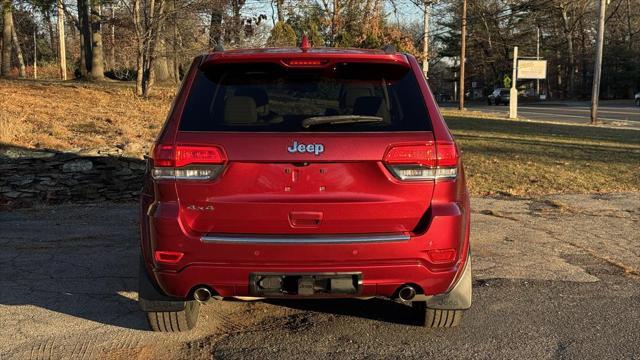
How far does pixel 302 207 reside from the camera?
11.0 feet

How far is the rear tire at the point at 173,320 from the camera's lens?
153 inches

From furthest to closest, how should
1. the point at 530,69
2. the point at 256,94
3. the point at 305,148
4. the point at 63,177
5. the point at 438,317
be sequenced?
the point at 530,69 < the point at 63,177 < the point at 438,317 < the point at 256,94 < the point at 305,148

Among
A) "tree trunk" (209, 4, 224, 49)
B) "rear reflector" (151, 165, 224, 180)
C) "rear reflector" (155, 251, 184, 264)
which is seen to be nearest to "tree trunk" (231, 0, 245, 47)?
"tree trunk" (209, 4, 224, 49)

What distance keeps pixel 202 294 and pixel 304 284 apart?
59 centimetres

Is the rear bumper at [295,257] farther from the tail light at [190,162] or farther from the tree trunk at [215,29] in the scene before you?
the tree trunk at [215,29]

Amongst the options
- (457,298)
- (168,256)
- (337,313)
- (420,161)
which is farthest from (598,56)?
(168,256)

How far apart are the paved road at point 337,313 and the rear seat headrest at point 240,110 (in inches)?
55.0

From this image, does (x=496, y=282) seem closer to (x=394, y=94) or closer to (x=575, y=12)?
(x=394, y=94)

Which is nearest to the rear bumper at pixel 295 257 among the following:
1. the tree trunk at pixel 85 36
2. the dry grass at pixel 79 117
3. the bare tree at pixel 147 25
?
the dry grass at pixel 79 117

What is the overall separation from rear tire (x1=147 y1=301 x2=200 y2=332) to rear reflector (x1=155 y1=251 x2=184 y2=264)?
1.86 feet

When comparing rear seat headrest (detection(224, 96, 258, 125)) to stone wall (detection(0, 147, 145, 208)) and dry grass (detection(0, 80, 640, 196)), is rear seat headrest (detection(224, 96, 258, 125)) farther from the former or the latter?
dry grass (detection(0, 80, 640, 196))

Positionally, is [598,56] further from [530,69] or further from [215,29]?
[215,29]

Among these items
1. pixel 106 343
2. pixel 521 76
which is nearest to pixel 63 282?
pixel 106 343

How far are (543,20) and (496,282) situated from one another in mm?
64938
